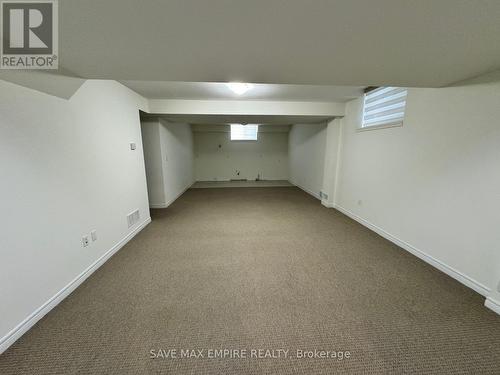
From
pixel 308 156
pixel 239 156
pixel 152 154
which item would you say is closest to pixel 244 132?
pixel 239 156

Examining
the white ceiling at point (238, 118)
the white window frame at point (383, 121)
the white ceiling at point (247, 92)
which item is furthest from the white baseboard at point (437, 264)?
the white ceiling at point (238, 118)

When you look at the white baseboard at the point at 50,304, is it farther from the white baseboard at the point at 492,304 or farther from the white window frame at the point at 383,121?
the white window frame at the point at 383,121

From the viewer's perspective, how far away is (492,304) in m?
1.57

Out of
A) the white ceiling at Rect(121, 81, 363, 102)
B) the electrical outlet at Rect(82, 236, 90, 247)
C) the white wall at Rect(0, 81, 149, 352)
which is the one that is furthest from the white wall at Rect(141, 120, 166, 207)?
the electrical outlet at Rect(82, 236, 90, 247)

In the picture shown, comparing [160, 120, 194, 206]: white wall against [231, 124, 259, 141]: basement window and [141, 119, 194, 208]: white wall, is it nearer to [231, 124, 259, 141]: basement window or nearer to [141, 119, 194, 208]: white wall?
[141, 119, 194, 208]: white wall

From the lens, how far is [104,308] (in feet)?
5.19

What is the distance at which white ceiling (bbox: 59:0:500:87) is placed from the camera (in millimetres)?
844

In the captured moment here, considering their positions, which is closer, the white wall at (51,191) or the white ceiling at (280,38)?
the white ceiling at (280,38)

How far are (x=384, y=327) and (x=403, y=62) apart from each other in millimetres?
1932

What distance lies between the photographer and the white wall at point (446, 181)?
1675 millimetres

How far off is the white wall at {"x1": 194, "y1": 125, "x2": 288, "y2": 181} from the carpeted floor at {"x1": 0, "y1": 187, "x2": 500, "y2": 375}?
16.9 ft

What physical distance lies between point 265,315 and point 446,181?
226 cm

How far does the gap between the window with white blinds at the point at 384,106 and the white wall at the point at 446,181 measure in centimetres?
14

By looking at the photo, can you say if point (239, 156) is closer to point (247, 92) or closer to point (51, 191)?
point (247, 92)
